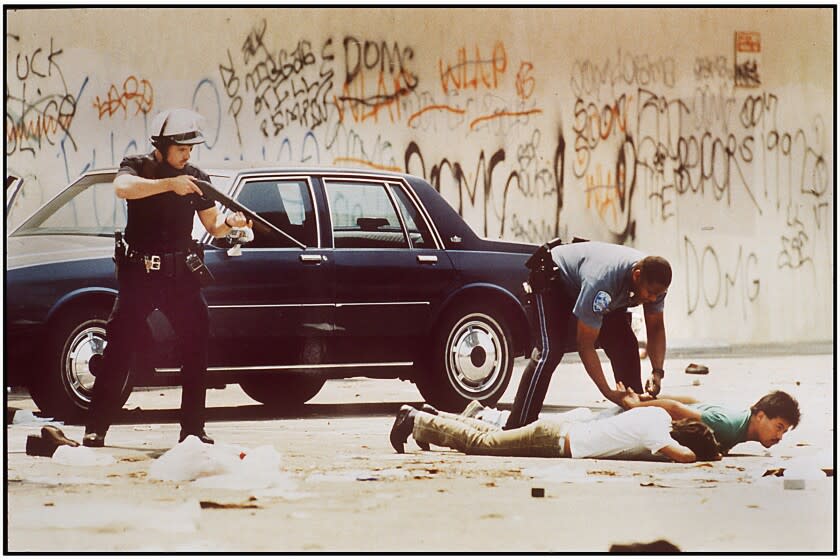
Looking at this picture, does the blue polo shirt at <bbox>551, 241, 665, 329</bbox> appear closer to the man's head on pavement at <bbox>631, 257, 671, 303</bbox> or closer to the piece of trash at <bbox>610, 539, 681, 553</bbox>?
the man's head on pavement at <bbox>631, 257, 671, 303</bbox>

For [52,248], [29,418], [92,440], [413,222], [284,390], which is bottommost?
[92,440]

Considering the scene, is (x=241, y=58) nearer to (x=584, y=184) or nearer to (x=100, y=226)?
(x=100, y=226)

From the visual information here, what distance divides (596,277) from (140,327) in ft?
9.07

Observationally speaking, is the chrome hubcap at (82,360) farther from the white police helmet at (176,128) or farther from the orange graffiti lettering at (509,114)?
the orange graffiti lettering at (509,114)

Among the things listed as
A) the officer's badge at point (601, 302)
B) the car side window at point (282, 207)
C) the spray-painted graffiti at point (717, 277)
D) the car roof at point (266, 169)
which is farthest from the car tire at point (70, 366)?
the spray-painted graffiti at point (717, 277)

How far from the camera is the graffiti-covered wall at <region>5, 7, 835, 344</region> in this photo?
7.94m

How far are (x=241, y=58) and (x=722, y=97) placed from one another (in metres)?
3.19

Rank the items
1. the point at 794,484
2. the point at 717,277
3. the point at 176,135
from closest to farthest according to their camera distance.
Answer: the point at 794,484 < the point at 176,135 < the point at 717,277

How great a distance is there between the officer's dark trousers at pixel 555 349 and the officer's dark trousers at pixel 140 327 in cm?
202

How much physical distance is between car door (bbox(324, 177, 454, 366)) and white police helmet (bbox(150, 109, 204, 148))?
0.91 meters

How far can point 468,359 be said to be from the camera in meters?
8.32

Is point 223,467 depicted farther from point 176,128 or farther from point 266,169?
point 176,128

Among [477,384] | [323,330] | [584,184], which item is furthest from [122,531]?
[584,184]

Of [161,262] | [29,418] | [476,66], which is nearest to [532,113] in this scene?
[476,66]
